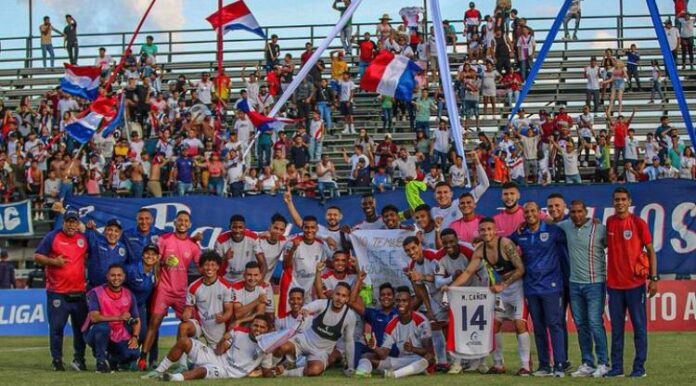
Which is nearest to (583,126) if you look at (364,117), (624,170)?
(624,170)

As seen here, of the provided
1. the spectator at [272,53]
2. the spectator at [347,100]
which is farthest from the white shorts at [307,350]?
the spectator at [272,53]

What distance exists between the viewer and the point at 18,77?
43438 millimetres

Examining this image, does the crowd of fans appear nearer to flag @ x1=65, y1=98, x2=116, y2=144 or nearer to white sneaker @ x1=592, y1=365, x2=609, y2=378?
flag @ x1=65, y1=98, x2=116, y2=144

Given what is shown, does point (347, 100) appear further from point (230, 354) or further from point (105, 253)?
point (230, 354)

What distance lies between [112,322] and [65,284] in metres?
0.86

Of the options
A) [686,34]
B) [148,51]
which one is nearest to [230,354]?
[148,51]

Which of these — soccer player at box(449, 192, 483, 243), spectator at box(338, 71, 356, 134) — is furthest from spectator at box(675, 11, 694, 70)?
soccer player at box(449, 192, 483, 243)

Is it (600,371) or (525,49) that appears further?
(525,49)

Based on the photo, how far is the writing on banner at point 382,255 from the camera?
1716 centimetres

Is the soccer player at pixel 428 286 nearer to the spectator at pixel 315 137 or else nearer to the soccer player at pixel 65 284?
the soccer player at pixel 65 284

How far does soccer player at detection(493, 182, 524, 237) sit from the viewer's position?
51.0ft

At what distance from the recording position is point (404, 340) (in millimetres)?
15734

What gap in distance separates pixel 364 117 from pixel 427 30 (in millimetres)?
5432

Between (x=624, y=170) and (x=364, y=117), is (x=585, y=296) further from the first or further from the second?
(x=364, y=117)
